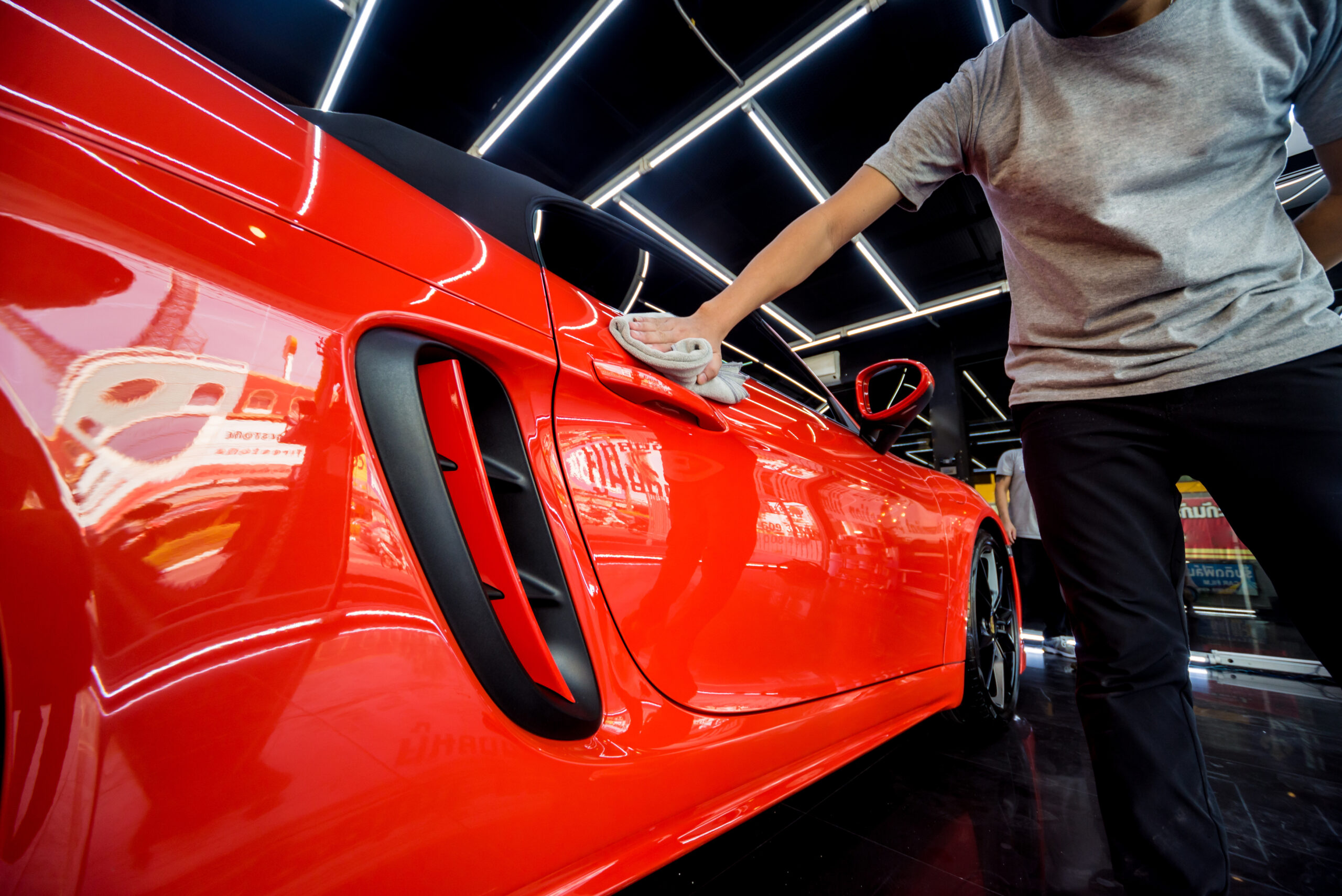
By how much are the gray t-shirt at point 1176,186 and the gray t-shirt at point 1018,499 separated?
3509 millimetres

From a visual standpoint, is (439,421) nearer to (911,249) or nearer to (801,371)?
(801,371)

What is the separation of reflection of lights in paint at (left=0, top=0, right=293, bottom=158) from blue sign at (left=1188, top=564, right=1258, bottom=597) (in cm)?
744

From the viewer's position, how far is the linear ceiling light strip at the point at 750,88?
141 inches

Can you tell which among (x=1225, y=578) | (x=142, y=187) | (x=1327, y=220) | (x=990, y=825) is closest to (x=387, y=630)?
(x=142, y=187)

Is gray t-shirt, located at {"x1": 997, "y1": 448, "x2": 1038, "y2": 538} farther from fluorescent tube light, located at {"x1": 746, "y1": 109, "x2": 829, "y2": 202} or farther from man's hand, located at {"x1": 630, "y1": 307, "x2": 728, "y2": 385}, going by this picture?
man's hand, located at {"x1": 630, "y1": 307, "x2": 728, "y2": 385}

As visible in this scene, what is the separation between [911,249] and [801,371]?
579 cm

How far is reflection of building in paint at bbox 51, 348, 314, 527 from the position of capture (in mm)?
354

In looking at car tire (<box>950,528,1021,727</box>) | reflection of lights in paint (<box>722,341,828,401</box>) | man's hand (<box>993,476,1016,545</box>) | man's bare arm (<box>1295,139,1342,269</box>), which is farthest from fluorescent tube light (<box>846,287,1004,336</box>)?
man's bare arm (<box>1295,139,1342,269</box>)

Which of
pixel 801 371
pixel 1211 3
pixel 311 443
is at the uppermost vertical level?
pixel 1211 3

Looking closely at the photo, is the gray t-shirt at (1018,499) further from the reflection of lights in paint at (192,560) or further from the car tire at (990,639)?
the reflection of lights in paint at (192,560)

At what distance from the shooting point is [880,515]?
4.36 ft

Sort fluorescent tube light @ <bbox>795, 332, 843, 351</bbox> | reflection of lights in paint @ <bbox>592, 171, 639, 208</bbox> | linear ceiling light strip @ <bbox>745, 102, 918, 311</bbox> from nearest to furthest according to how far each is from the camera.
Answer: linear ceiling light strip @ <bbox>745, 102, 918, 311</bbox> → reflection of lights in paint @ <bbox>592, 171, 639, 208</bbox> → fluorescent tube light @ <bbox>795, 332, 843, 351</bbox>

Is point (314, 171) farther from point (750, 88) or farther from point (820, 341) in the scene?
point (820, 341)

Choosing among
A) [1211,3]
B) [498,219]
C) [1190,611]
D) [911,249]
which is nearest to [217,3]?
[498,219]
